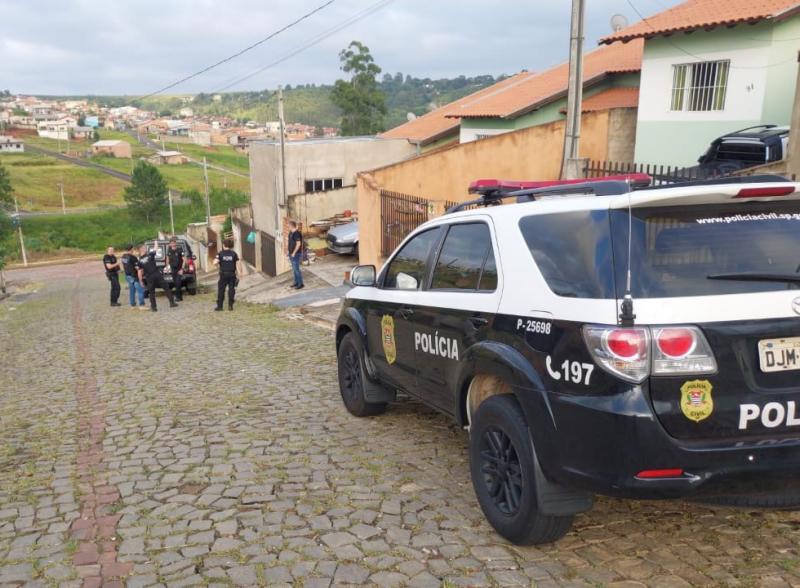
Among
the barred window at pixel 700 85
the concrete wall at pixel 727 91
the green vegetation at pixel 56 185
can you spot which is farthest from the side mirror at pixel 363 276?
the green vegetation at pixel 56 185

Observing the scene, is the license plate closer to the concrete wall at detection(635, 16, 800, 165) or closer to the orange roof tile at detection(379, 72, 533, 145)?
the concrete wall at detection(635, 16, 800, 165)

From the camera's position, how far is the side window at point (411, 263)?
4801 millimetres

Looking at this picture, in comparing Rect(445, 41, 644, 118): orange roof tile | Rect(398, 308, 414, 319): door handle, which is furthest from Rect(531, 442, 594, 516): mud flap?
Rect(445, 41, 644, 118): orange roof tile

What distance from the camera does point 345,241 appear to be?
64.6 feet

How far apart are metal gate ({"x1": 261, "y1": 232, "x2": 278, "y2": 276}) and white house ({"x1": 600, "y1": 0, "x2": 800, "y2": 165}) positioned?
44.8ft

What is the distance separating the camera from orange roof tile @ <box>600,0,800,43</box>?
43.8 feet

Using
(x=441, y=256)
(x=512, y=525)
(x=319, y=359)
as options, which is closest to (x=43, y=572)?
(x=512, y=525)

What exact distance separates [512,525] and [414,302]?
1795 millimetres

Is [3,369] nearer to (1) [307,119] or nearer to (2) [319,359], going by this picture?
(2) [319,359]

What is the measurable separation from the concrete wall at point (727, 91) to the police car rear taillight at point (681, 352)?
13.5 m

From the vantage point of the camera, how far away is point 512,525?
348 centimetres

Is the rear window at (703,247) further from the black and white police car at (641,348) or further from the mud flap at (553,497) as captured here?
the mud flap at (553,497)

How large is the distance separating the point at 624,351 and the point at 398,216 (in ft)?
40.2

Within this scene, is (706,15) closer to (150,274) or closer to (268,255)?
(150,274)
